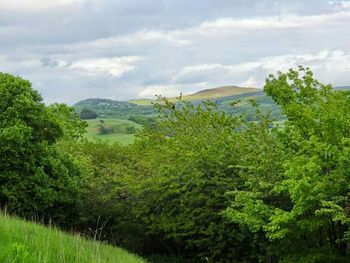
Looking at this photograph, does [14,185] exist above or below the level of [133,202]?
above

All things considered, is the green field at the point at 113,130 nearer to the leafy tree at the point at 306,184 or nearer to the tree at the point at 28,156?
the tree at the point at 28,156

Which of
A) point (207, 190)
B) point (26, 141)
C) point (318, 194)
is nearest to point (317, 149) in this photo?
point (318, 194)

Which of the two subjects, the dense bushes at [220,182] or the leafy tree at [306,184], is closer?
the leafy tree at [306,184]

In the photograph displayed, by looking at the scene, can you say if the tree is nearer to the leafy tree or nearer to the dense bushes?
the dense bushes

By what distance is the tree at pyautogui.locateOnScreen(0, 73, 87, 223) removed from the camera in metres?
24.6

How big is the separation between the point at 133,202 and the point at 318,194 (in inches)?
560

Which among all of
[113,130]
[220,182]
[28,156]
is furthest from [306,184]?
[113,130]

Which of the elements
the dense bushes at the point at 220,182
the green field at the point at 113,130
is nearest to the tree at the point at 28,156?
the dense bushes at the point at 220,182

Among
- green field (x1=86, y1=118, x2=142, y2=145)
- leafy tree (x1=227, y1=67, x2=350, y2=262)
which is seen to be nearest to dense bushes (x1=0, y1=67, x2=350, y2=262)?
leafy tree (x1=227, y1=67, x2=350, y2=262)

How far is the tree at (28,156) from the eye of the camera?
969 inches

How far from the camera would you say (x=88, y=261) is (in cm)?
701

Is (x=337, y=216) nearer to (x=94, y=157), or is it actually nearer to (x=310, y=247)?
(x=310, y=247)

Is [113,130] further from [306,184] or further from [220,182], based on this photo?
[306,184]

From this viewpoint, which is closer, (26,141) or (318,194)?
(318,194)
